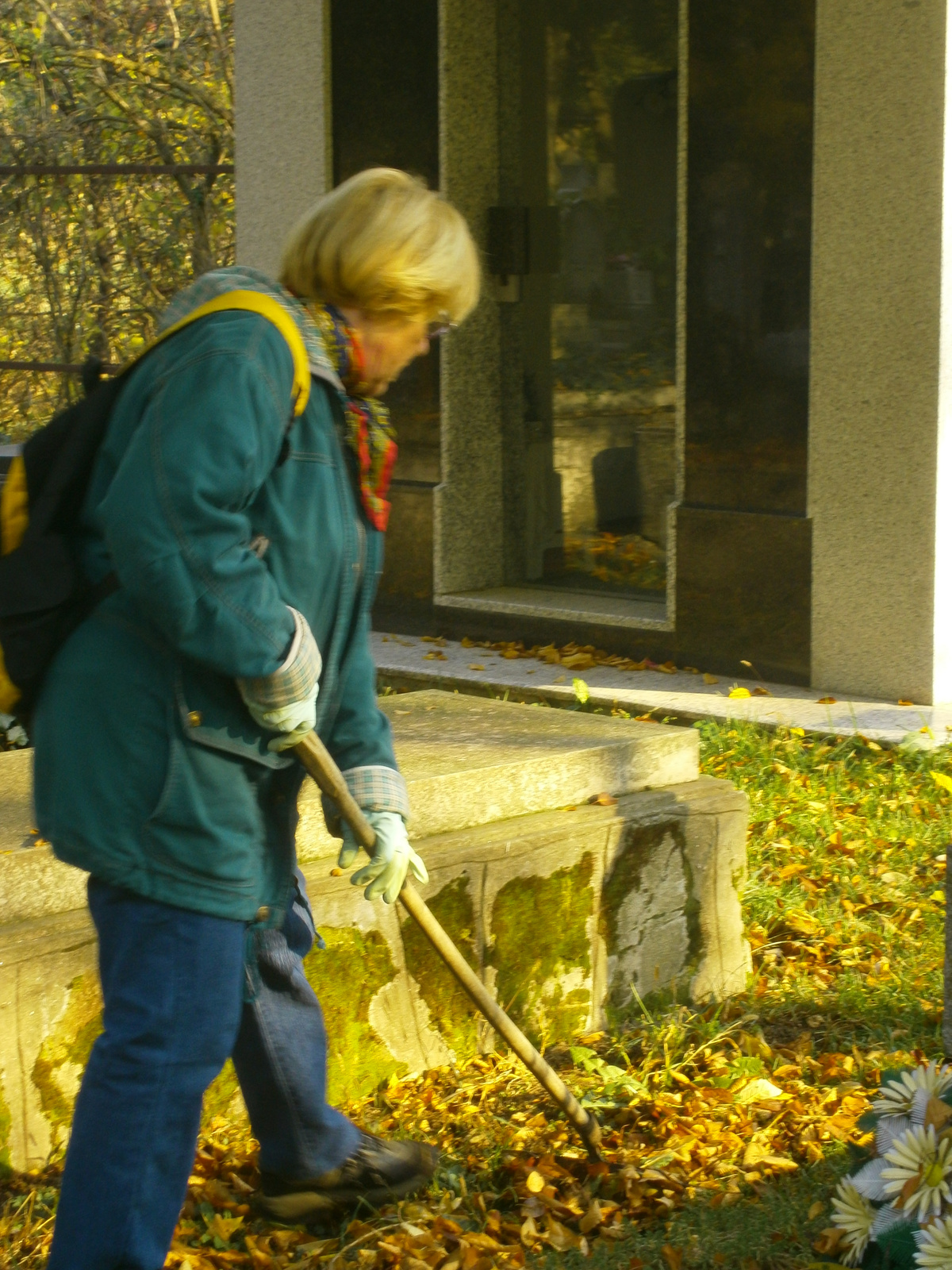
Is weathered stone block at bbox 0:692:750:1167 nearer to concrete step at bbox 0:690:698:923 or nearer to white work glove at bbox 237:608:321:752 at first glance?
concrete step at bbox 0:690:698:923

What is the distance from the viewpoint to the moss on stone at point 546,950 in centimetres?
345

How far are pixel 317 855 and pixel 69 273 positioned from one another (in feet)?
25.1

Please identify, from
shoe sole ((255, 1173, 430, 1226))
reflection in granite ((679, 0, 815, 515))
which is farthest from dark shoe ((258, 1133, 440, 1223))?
reflection in granite ((679, 0, 815, 515))

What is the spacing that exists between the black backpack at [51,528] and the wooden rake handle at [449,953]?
373mm

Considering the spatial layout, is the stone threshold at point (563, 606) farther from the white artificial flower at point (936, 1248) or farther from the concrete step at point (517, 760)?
the white artificial flower at point (936, 1248)

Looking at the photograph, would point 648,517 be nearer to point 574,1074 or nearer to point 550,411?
point 550,411

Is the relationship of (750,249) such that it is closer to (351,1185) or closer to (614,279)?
(614,279)

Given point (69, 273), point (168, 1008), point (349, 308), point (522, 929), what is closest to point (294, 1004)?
point (168, 1008)

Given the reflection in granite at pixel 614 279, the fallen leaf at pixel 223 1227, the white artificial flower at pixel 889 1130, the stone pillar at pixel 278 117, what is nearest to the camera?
the white artificial flower at pixel 889 1130

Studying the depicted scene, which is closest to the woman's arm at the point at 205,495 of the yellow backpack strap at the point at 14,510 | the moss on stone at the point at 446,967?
the yellow backpack strap at the point at 14,510

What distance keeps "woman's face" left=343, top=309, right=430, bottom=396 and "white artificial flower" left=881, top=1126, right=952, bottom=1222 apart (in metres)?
1.30

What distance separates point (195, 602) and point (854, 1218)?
1.30 metres

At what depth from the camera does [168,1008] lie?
227 centimetres

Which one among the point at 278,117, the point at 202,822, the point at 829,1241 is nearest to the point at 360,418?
the point at 202,822
